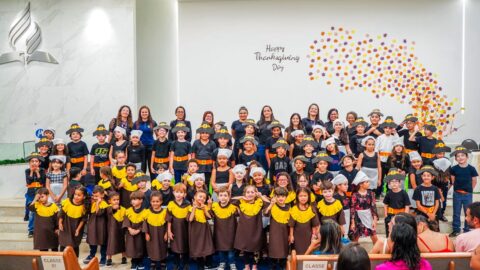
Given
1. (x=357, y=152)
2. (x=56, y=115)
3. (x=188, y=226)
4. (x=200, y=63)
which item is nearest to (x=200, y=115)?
(x=200, y=63)

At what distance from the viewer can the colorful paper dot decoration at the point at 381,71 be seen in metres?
10.9

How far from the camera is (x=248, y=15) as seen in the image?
11.3 metres

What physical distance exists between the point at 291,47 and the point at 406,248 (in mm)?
8326

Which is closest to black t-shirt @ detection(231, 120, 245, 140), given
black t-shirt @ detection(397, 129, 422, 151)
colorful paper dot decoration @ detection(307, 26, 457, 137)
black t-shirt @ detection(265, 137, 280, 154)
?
black t-shirt @ detection(265, 137, 280, 154)

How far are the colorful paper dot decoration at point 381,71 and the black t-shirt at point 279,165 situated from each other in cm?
458

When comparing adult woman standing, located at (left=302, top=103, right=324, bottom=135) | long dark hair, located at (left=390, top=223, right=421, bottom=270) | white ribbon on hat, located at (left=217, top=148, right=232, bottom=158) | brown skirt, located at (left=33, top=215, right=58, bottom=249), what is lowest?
brown skirt, located at (left=33, top=215, right=58, bottom=249)

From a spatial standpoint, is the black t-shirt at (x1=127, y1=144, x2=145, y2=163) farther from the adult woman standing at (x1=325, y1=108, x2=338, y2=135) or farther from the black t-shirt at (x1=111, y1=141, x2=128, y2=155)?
the adult woman standing at (x1=325, y1=108, x2=338, y2=135)

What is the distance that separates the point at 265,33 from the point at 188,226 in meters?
6.56

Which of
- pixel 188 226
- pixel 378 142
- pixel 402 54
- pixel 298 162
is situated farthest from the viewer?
pixel 402 54

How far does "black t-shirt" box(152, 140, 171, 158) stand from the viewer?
772cm

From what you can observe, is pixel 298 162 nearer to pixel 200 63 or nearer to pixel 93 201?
pixel 93 201

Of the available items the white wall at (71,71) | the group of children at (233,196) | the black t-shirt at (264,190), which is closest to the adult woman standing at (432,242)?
the group of children at (233,196)

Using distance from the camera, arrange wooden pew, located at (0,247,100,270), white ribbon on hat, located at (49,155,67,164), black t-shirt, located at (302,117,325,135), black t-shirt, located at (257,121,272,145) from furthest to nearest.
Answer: black t-shirt, located at (302,117,325,135) < black t-shirt, located at (257,121,272,145) < white ribbon on hat, located at (49,155,67,164) < wooden pew, located at (0,247,100,270)

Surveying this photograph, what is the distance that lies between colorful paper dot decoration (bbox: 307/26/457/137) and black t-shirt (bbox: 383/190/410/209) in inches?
207
